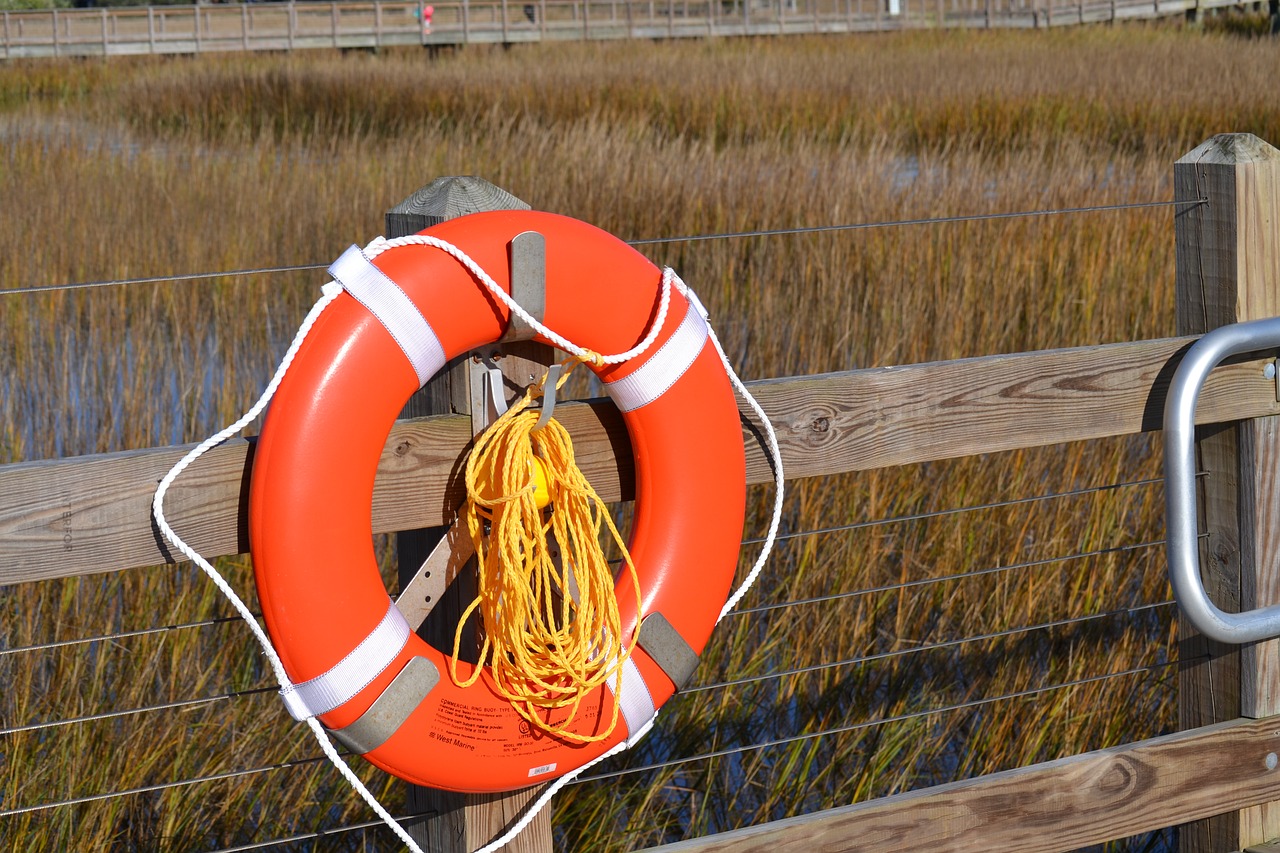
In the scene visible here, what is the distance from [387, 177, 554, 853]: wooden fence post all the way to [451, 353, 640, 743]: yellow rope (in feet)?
0.18

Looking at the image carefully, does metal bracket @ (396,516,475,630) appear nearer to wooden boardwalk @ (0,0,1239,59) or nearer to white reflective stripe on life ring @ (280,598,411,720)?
white reflective stripe on life ring @ (280,598,411,720)

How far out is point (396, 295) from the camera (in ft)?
4.33

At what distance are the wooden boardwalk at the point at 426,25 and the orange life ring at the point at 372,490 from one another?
21.3m

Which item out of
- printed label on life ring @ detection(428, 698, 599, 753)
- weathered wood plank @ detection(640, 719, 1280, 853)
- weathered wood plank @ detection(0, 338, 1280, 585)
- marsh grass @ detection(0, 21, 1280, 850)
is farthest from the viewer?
marsh grass @ detection(0, 21, 1280, 850)

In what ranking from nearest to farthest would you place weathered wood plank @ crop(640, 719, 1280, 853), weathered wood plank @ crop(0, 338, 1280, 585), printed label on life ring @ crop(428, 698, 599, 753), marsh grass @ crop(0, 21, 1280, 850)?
weathered wood plank @ crop(0, 338, 1280, 585), printed label on life ring @ crop(428, 698, 599, 753), weathered wood plank @ crop(640, 719, 1280, 853), marsh grass @ crop(0, 21, 1280, 850)

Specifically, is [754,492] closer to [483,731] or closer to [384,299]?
[483,731]

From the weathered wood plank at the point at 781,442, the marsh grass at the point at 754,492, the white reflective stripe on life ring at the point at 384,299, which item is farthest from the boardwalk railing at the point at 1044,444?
the marsh grass at the point at 754,492

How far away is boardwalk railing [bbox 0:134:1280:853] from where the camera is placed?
4.38 feet

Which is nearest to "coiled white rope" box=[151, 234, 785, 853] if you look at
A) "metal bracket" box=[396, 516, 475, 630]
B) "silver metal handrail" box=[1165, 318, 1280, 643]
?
"metal bracket" box=[396, 516, 475, 630]

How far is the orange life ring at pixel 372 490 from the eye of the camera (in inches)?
51.0

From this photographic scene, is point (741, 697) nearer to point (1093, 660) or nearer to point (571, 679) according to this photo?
point (1093, 660)

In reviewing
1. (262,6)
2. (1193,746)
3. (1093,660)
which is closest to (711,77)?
(1093,660)

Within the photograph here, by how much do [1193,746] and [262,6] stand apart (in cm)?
2526

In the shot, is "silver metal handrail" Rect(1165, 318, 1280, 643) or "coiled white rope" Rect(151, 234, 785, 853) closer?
"coiled white rope" Rect(151, 234, 785, 853)
